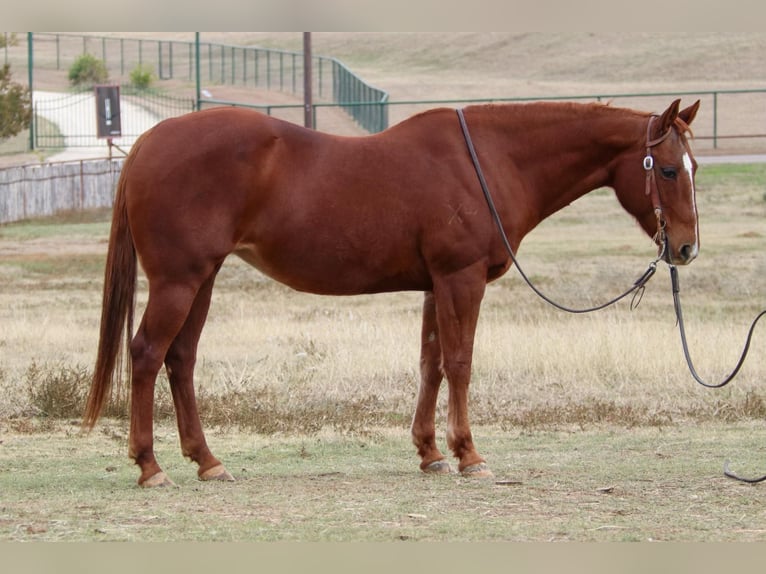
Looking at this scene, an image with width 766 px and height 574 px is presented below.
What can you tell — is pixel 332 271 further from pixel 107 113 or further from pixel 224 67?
pixel 224 67

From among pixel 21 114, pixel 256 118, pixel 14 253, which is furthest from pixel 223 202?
pixel 21 114

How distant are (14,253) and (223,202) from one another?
19431mm

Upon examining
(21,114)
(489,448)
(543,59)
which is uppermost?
(543,59)

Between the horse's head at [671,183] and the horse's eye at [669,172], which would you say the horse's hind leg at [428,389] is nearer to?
the horse's head at [671,183]

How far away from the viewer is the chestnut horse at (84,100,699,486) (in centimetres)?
767

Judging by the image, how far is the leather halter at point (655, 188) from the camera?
316 inches

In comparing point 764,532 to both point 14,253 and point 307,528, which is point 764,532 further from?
point 14,253

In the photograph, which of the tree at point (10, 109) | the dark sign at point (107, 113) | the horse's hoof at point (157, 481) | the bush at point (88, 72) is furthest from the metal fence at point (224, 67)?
the horse's hoof at point (157, 481)

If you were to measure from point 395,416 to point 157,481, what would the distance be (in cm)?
343

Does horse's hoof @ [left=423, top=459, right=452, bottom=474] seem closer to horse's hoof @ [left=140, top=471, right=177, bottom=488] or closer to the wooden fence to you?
horse's hoof @ [left=140, top=471, right=177, bottom=488]

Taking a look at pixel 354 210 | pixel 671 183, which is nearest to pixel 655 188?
pixel 671 183

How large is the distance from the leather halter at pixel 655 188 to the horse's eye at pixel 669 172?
65 mm

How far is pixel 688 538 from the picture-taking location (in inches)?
244

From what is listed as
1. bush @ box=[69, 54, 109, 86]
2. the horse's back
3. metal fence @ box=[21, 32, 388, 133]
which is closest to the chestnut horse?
the horse's back
